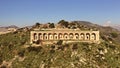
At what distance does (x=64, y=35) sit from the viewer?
115 metres

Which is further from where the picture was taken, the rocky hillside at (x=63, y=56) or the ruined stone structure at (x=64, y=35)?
the ruined stone structure at (x=64, y=35)

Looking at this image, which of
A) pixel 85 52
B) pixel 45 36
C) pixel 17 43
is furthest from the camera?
pixel 17 43

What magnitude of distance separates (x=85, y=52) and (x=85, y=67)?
920 centimetres

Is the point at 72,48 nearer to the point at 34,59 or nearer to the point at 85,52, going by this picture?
the point at 85,52

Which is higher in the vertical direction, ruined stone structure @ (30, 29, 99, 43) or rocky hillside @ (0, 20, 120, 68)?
ruined stone structure @ (30, 29, 99, 43)

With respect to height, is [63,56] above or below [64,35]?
below

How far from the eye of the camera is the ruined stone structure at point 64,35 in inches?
4493

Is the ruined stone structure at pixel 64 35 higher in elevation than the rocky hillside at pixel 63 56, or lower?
higher

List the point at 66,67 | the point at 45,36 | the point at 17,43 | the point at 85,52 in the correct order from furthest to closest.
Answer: the point at 17,43 → the point at 45,36 → the point at 85,52 → the point at 66,67

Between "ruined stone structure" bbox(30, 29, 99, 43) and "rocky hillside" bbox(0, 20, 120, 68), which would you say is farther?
"ruined stone structure" bbox(30, 29, 99, 43)

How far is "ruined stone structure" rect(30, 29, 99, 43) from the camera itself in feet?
374

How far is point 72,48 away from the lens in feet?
357

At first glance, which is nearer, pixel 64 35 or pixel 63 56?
pixel 63 56

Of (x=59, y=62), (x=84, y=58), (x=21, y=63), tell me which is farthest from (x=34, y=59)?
(x=84, y=58)
